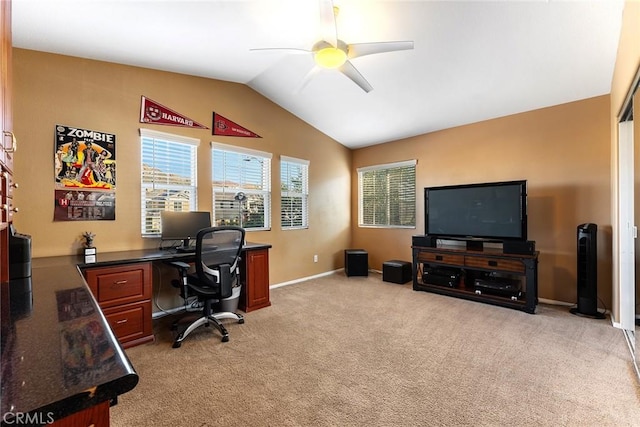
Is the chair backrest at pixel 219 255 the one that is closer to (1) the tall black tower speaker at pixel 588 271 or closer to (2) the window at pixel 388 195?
(2) the window at pixel 388 195

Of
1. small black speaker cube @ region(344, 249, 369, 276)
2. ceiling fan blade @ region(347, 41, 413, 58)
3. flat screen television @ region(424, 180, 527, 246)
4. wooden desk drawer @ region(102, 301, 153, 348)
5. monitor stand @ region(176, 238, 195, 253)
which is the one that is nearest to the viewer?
ceiling fan blade @ region(347, 41, 413, 58)

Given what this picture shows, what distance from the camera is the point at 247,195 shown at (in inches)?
166

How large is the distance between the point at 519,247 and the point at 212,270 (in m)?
3.58

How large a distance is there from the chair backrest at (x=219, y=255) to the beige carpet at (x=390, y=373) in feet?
1.85

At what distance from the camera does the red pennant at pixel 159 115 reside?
3211 mm

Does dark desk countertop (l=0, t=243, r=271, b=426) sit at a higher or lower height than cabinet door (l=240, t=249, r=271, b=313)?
higher

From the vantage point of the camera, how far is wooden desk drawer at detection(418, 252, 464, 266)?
3926 millimetres

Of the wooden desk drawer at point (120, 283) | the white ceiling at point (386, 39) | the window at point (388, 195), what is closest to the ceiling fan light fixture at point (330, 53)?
the white ceiling at point (386, 39)

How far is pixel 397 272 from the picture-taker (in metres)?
4.71

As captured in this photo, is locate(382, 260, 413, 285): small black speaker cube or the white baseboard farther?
locate(382, 260, 413, 285): small black speaker cube

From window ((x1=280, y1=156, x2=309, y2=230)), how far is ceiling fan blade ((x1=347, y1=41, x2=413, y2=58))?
2.34 meters

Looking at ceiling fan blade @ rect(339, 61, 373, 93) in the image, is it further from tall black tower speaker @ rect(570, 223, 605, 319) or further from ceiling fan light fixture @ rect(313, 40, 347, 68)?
tall black tower speaker @ rect(570, 223, 605, 319)

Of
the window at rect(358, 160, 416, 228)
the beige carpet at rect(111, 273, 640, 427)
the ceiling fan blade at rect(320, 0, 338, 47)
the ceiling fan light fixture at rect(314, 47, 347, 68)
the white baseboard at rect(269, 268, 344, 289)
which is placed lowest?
the beige carpet at rect(111, 273, 640, 427)

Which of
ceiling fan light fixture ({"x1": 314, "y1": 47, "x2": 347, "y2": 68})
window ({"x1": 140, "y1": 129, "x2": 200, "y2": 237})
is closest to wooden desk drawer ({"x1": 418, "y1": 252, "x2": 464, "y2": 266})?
ceiling fan light fixture ({"x1": 314, "y1": 47, "x2": 347, "y2": 68})
